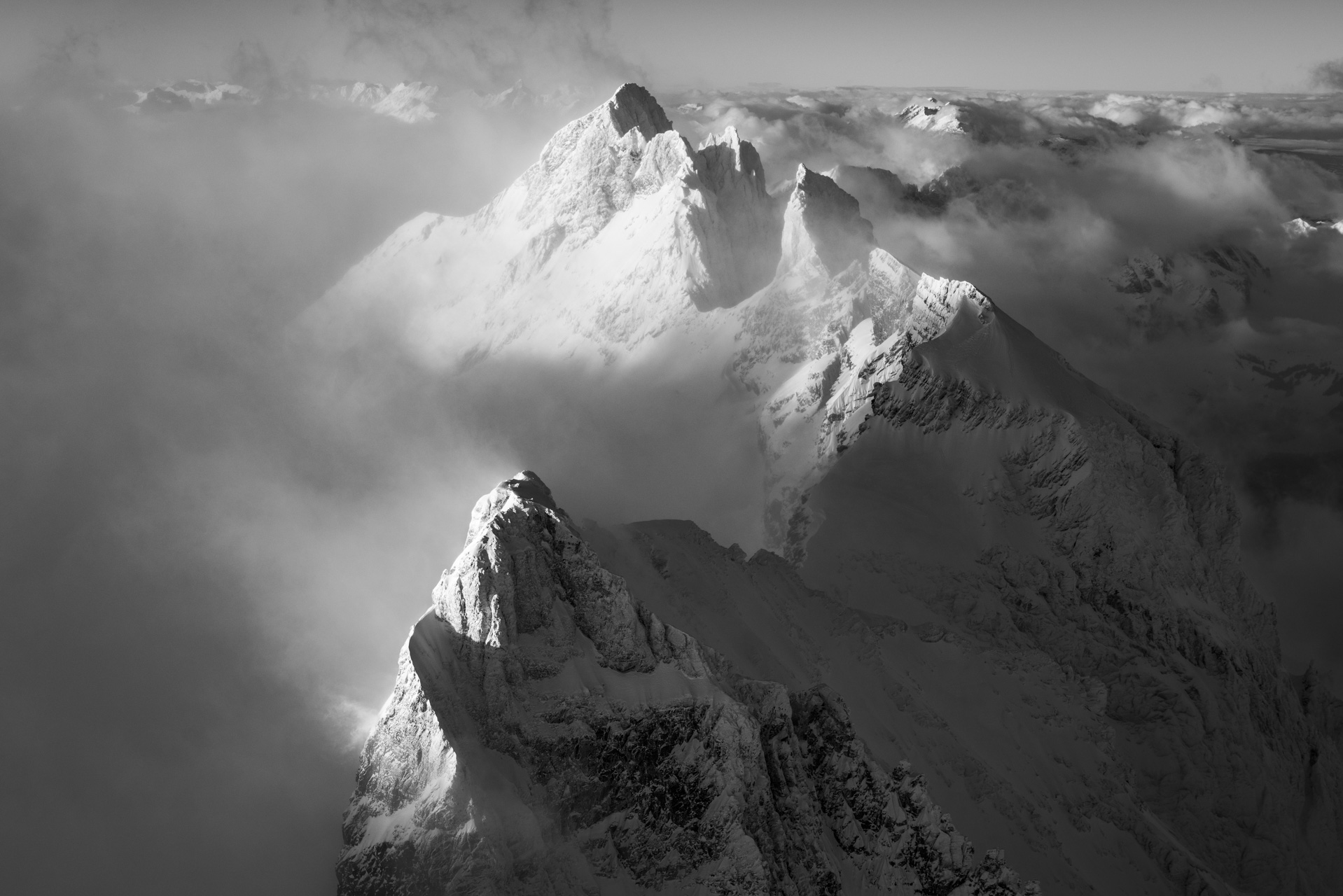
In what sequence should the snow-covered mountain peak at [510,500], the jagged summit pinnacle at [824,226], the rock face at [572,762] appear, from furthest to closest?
the jagged summit pinnacle at [824,226] → the snow-covered mountain peak at [510,500] → the rock face at [572,762]

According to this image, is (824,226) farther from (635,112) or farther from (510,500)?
(510,500)

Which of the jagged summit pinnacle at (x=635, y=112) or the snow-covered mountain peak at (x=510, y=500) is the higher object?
the jagged summit pinnacle at (x=635, y=112)

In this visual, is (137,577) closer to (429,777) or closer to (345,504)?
(345,504)

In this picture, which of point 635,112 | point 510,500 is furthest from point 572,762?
point 635,112

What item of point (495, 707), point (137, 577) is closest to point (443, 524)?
point (137, 577)

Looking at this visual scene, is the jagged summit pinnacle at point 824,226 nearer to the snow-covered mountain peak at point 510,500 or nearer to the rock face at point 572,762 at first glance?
the snow-covered mountain peak at point 510,500

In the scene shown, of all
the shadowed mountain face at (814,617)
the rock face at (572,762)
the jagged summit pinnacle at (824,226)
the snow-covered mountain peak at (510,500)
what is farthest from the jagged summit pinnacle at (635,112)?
the rock face at (572,762)
